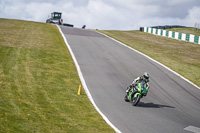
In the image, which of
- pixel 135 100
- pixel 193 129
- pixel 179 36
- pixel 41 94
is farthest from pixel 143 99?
pixel 179 36

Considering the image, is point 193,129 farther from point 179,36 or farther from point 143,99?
point 179,36

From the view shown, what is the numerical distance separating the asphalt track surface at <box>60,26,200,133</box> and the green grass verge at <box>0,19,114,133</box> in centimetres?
89

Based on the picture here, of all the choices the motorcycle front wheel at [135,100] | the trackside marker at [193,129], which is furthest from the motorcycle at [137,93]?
the trackside marker at [193,129]

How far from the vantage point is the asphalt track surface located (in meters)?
11.4

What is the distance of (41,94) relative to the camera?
43.9 ft

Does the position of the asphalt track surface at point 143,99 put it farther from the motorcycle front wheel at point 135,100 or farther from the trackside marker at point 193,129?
the motorcycle front wheel at point 135,100

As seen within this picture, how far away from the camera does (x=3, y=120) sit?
9203 mm

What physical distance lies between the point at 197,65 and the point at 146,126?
17.6m

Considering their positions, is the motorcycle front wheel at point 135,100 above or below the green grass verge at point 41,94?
below

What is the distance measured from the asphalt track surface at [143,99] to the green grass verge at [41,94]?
2.93ft

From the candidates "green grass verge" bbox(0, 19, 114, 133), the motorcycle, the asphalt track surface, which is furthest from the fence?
the motorcycle

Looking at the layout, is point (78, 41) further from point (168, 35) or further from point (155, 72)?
point (168, 35)

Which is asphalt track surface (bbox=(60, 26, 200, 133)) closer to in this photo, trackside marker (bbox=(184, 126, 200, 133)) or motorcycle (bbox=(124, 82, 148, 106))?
trackside marker (bbox=(184, 126, 200, 133))

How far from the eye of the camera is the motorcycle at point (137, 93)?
13.7 m
